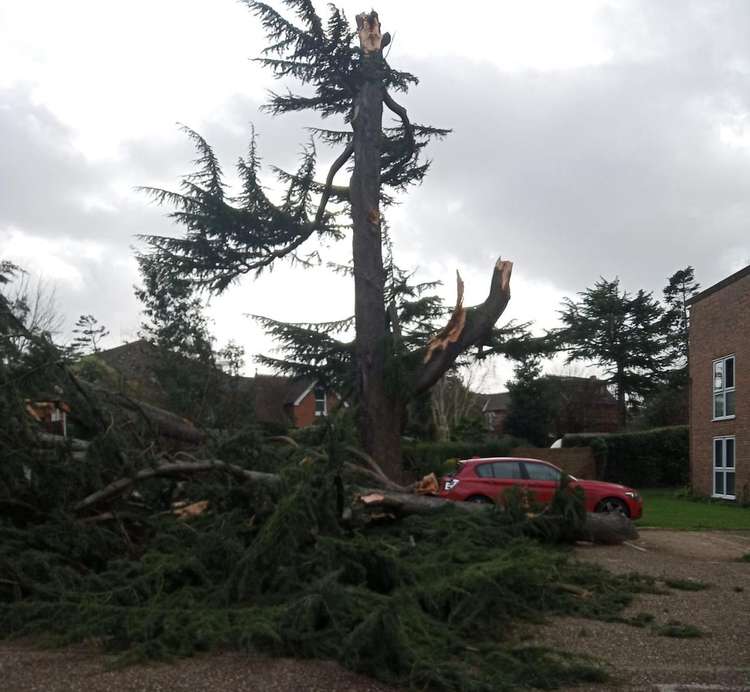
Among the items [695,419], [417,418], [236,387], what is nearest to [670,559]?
[236,387]

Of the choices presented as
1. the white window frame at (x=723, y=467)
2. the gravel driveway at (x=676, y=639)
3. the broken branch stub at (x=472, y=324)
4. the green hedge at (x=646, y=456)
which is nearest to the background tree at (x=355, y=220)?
the broken branch stub at (x=472, y=324)

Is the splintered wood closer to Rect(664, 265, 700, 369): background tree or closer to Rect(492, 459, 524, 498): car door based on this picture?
Rect(492, 459, 524, 498): car door

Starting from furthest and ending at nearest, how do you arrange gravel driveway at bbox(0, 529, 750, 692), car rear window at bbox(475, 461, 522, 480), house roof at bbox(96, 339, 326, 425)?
house roof at bbox(96, 339, 326, 425)
car rear window at bbox(475, 461, 522, 480)
gravel driveway at bbox(0, 529, 750, 692)

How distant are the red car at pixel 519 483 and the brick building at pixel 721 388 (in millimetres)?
9016

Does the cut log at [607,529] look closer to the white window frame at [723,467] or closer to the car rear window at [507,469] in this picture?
the car rear window at [507,469]

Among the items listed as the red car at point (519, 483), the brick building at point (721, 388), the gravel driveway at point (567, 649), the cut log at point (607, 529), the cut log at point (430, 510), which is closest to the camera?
the gravel driveway at point (567, 649)

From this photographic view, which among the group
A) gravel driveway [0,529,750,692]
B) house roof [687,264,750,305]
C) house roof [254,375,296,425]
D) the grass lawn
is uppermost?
house roof [687,264,750,305]

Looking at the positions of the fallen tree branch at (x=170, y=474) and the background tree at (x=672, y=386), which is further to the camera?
the background tree at (x=672, y=386)

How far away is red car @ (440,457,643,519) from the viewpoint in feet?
51.2

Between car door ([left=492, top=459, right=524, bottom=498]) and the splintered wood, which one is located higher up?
the splintered wood

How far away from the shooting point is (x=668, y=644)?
22.6 feet

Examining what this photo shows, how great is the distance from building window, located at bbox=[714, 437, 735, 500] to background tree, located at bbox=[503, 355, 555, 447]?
1323 centimetres

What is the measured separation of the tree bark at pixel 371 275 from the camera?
16609mm

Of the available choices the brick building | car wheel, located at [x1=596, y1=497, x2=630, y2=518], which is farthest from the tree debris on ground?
the brick building
